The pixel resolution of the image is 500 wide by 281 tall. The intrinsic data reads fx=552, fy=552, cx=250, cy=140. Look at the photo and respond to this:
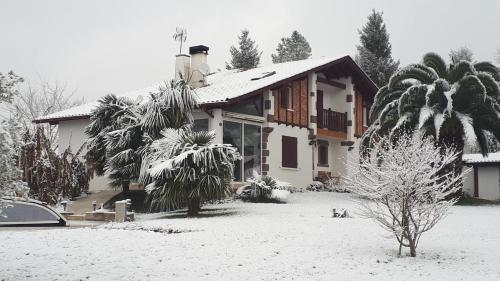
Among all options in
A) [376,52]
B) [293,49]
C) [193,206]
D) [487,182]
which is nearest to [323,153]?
[487,182]

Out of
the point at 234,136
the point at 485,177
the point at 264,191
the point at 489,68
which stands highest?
the point at 489,68

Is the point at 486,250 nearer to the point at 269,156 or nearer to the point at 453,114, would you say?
the point at 453,114

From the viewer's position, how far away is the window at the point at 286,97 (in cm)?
2344

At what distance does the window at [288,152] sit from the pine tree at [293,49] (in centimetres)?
2901

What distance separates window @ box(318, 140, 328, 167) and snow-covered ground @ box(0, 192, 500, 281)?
41.9 feet

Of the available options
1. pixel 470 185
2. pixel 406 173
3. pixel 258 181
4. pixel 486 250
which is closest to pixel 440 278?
pixel 406 173

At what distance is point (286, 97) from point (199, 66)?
415 centimetres

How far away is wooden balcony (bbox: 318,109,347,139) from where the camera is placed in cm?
2598

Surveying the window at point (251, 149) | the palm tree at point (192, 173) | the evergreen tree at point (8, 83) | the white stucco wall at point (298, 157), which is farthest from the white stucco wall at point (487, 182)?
the evergreen tree at point (8, 83)

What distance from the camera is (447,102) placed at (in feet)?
62.1

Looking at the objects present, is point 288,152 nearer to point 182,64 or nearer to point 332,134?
point 332,134

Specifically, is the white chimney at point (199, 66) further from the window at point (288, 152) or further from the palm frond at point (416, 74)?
the palm frond at point (416, 74)

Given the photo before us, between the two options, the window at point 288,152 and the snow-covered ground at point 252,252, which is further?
the window at point 288,152

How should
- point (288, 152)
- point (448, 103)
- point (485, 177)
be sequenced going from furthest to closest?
point (485, 177) < point (288, 152) < point (448, 103)
